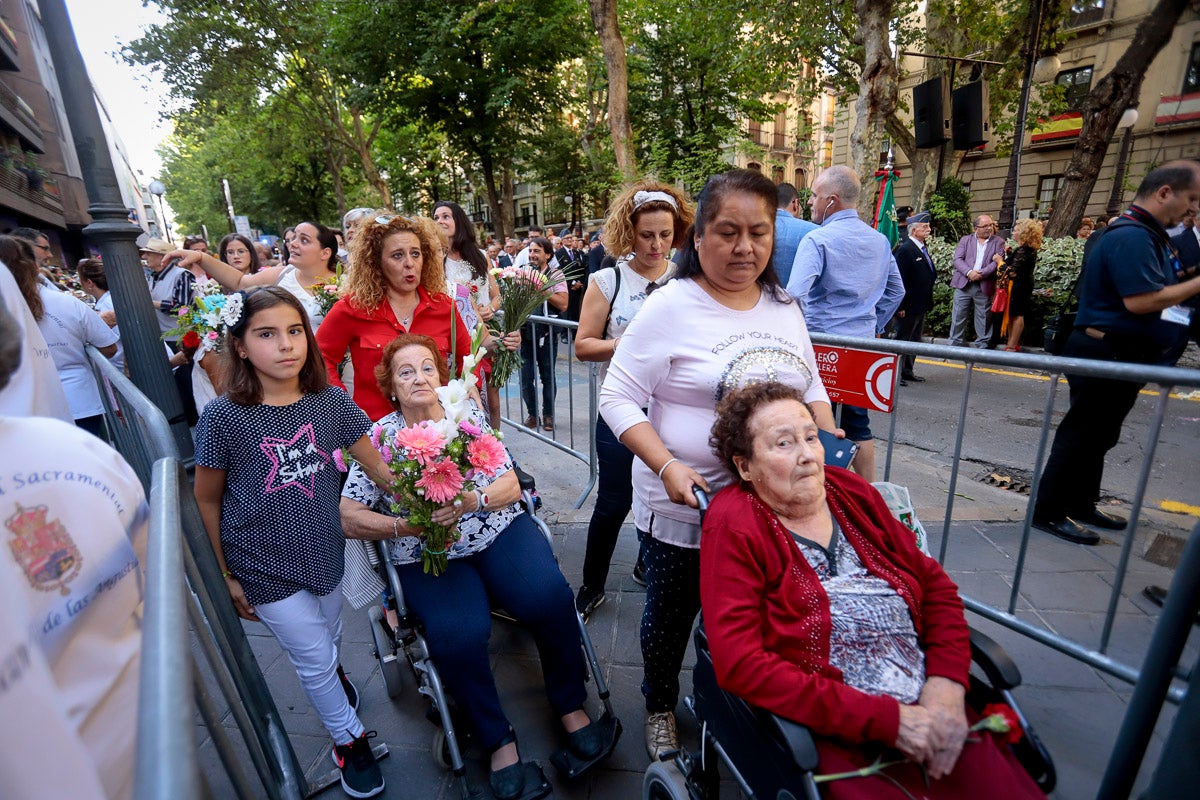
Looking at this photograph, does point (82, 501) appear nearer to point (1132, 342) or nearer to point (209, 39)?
point (1132, 342)

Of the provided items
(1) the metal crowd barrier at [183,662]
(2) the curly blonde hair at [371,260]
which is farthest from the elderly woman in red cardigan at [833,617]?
(2) the curly blonde hair at [371,260]

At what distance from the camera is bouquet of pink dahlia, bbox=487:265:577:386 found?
4.22 meters

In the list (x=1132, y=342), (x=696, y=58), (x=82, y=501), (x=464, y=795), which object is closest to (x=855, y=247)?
(x=1132, y=342)

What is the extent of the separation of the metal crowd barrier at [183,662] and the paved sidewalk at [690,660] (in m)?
0.44

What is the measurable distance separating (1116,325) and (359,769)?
4426 millimetres

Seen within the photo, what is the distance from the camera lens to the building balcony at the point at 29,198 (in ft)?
59.8

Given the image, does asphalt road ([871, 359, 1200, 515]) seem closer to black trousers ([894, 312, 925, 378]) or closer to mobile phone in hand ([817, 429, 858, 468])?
black trousers ([894, 312, 925, 378])

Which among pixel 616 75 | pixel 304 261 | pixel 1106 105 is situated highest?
pixel 616 75

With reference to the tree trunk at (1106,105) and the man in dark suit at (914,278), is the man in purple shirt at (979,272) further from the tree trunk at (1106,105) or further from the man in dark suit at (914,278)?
the tree trunk at (1106,105)

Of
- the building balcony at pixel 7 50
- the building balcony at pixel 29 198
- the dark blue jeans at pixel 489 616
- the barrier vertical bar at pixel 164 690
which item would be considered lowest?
the dark blue jeans at pixel 489 616

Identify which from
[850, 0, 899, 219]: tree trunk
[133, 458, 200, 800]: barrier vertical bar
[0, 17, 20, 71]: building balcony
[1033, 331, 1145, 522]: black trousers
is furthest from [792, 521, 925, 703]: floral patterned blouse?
[0, 17, 20, 71]: building balcony

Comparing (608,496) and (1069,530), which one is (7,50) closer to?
(608,496)

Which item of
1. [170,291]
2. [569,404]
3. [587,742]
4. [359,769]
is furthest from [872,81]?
[359,769]

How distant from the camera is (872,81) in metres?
9.01
